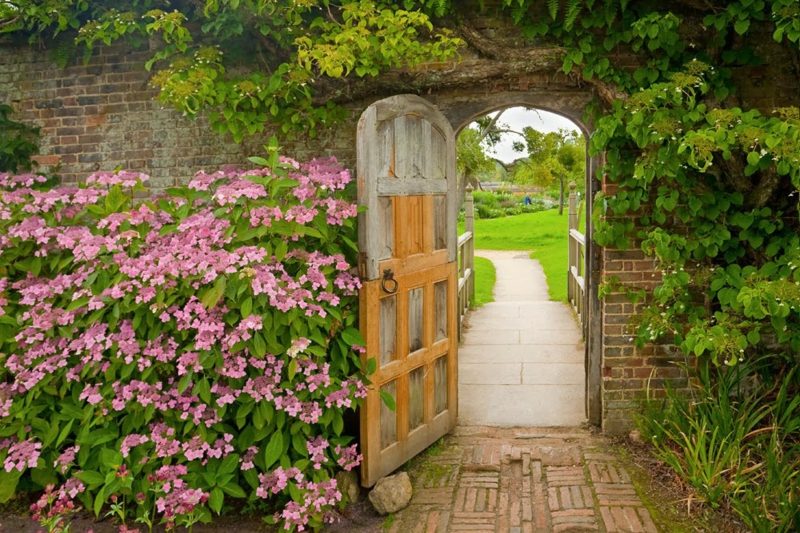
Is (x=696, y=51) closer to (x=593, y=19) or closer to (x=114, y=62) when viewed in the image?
(x=593, y=19)

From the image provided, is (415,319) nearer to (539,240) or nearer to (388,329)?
(388,329)

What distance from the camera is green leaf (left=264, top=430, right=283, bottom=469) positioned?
373 cm

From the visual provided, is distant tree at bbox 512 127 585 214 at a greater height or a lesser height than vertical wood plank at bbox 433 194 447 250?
greater

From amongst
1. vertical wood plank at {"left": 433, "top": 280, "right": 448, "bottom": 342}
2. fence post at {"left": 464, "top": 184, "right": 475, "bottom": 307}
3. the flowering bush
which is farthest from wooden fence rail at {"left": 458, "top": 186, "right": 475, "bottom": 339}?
the flowering bush

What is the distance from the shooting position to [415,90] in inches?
198

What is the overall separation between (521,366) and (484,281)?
21.1ft

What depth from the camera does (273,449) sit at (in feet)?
12.3

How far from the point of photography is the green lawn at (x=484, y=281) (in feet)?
36.6

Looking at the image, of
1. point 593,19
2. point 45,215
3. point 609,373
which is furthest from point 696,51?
A: point 45,215

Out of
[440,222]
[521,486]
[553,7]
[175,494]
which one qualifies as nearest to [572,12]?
[553,7]

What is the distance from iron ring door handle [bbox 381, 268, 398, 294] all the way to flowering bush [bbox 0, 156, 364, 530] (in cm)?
26

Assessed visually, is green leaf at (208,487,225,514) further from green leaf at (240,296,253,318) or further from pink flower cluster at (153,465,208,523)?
green leaf at (240,296,253,318)

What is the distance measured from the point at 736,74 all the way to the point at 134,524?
478 cm

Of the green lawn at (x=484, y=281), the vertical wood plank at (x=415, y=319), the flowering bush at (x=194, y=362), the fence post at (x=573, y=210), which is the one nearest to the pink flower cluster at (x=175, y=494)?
the flowering bush at (x=194, y=362)
